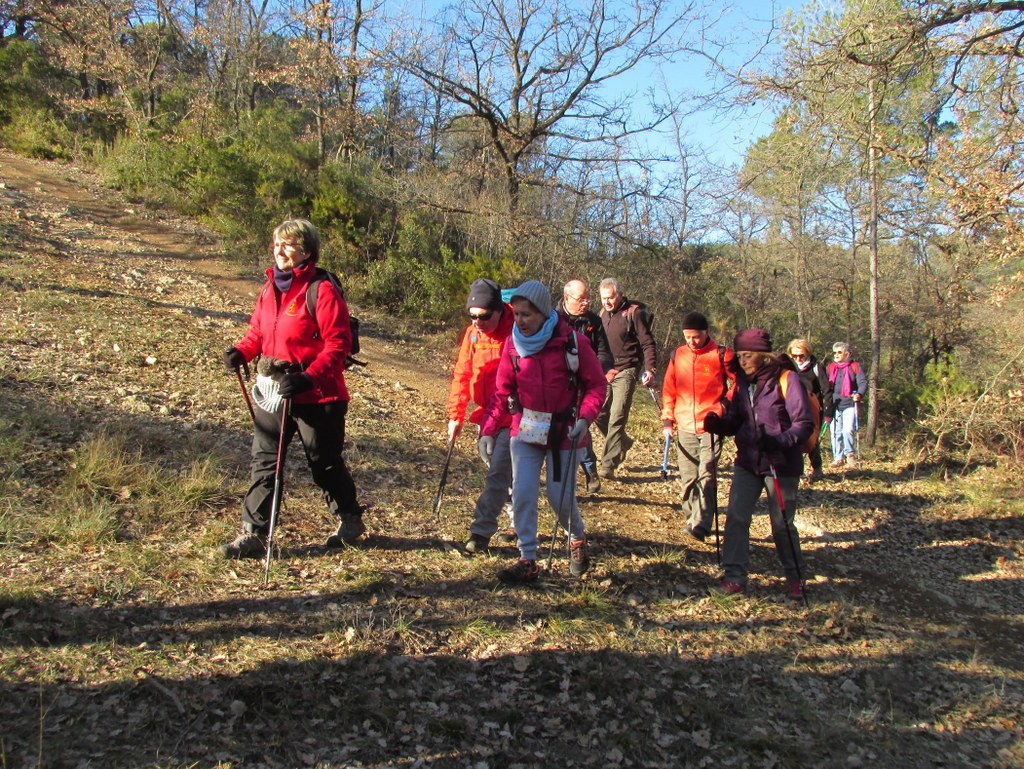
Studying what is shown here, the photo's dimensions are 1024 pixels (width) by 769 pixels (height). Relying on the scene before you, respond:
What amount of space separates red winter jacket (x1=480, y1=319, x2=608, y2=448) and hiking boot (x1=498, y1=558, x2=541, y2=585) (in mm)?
816

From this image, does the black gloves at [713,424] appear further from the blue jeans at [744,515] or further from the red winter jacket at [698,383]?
the red winter jacket at [698,383]

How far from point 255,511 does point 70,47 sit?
23.1m

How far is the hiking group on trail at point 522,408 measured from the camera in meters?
4.33

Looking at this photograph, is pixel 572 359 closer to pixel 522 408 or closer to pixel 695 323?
pixel 522 408

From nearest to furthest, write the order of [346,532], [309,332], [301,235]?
[301,235]
[309,332]
[346,532]

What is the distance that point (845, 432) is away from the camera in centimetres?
1028

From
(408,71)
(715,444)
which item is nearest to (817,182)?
(408,71)

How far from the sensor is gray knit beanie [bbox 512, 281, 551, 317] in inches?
174

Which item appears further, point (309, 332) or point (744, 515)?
point (744, 515)

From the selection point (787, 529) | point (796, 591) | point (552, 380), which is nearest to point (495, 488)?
point (552, 380)

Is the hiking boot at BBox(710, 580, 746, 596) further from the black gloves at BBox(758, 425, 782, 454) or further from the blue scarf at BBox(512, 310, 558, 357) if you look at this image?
the blue scarf at BBox(512, 310, 558, 357)

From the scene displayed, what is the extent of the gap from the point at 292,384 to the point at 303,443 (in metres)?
0.57

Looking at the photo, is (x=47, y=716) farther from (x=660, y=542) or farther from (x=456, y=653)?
(x=660, y=542)

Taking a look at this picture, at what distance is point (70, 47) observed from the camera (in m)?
21.5
